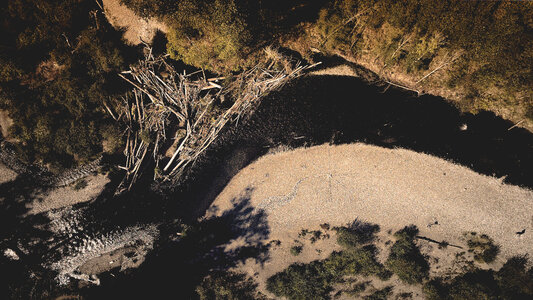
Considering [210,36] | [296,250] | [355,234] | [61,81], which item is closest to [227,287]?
[296,250]

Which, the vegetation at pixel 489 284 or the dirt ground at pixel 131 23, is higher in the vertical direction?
the dirt ground at pixel 131 23

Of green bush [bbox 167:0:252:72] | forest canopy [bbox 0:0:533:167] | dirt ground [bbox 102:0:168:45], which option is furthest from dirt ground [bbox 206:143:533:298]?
dirt ground [bbox 102:0:168:45]

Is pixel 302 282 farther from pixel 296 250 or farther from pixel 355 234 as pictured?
pixel 355 234

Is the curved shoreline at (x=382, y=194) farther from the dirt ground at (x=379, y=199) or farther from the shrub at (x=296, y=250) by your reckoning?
the shrub at (x=296, y=250)

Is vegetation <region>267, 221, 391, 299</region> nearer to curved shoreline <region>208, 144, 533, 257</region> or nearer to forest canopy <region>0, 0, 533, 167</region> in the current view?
curved shoreline <region>208, 144, 533, 257</region>

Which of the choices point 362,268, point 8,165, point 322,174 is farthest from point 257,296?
point 8,165

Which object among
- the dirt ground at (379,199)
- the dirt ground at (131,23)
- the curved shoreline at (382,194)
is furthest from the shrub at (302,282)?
the dirt ground at (131,23)
